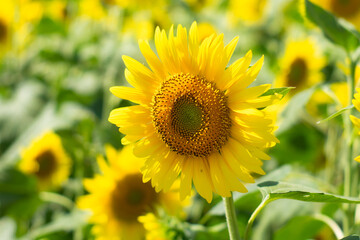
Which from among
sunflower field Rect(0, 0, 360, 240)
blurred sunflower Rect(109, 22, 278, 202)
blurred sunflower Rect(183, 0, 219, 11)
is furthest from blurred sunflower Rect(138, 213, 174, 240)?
blurred sunflower Rect(183, 0, 219, 11)

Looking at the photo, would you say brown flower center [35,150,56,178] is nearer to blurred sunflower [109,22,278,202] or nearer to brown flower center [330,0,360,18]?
blurred sunflower [109,22,278,202]

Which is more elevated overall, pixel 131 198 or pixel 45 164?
pixel 45 164

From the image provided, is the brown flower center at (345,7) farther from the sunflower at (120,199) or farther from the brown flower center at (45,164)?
the brown flower center at (45,164)

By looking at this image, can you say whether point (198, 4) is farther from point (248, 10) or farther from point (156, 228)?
point (156, 228)

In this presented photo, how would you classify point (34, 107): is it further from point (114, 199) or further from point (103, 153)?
point (114, 199)

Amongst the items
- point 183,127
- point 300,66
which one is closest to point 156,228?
point 183,127

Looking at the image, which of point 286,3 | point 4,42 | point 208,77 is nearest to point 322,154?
point 286,3
